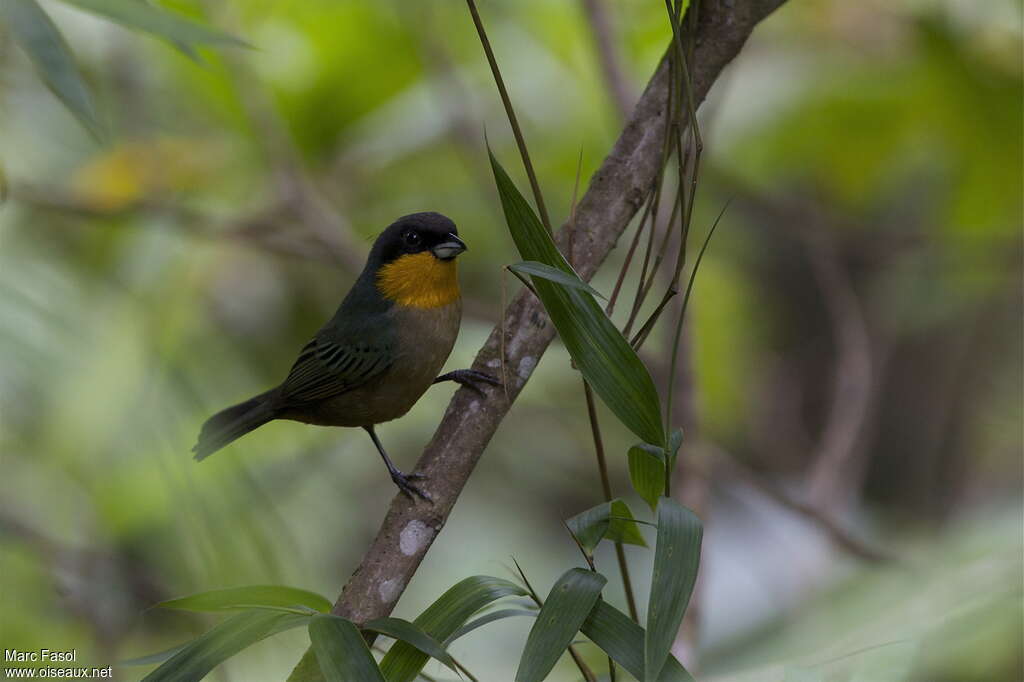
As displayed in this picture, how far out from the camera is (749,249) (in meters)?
6.16

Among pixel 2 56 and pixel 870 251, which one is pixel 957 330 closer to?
pixel 870 251

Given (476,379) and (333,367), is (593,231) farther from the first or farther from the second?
(333,367)

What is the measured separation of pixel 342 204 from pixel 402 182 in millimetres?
363

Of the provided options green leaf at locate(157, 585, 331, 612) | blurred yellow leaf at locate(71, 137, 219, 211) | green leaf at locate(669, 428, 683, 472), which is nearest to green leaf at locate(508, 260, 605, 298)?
green leaf at locate(669, 428, 683, 472)

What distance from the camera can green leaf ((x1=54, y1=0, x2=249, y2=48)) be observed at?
6.40 ft

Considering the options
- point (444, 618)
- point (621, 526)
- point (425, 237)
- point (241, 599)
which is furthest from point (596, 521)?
point (425, 237)

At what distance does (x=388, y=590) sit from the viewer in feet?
6.56

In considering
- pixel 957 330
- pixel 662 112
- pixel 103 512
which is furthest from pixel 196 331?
pixel 957 330

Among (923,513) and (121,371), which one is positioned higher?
(923,513)

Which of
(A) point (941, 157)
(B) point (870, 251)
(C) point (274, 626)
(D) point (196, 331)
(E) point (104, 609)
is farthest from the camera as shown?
(B) point (870, 251)

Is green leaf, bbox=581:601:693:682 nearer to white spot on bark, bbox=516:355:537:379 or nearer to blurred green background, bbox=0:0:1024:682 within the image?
white spot on bark, bbox=516:355:537:379

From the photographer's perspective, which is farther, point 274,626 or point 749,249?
point 749,249

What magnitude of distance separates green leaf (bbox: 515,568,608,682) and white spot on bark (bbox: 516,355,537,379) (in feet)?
1.91

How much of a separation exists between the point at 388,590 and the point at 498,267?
3518mm
